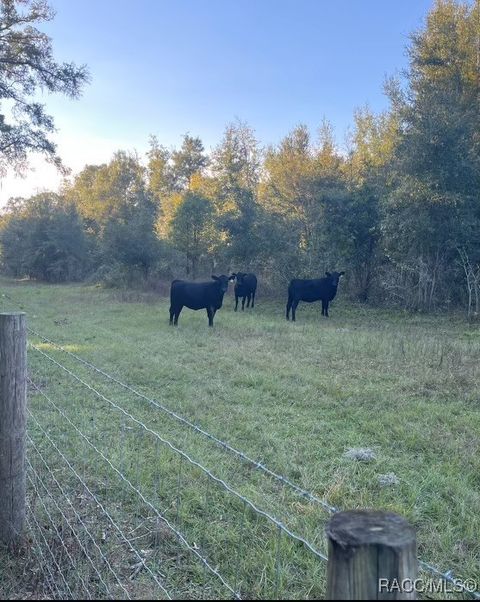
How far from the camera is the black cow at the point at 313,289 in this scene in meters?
15.7

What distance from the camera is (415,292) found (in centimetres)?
1588

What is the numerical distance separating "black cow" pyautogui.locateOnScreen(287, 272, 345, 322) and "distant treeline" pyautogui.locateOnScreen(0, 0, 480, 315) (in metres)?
2.08

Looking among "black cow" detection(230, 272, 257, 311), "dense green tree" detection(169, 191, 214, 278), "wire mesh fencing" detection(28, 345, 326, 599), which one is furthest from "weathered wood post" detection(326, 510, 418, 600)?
"dense green tree" detection(169, 191, 214, 278)

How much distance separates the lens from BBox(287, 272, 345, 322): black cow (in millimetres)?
15672

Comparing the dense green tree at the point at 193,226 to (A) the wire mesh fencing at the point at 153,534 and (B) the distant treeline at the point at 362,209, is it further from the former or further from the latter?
(A) the wire mesh fencing at the point at 153,534

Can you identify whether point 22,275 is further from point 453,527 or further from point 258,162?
point 453,527

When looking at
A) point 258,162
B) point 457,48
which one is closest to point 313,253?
point 457,48

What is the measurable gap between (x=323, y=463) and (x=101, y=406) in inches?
106

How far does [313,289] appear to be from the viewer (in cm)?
1588

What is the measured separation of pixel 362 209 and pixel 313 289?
3900 mm

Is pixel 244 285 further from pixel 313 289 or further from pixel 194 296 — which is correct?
pixel 194 296

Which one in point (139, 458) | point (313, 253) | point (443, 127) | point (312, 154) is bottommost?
point (139, 458)

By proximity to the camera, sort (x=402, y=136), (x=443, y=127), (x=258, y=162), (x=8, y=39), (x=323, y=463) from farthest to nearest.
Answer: (x=258, y=162), (x=8, y=39), (x=402, y=136), (x=443, y=127), (x=323, y=463)

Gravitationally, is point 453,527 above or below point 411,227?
below
